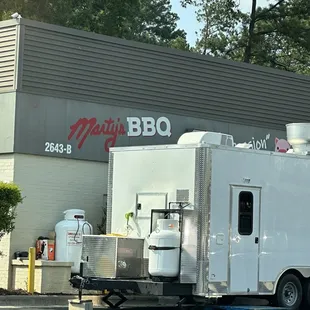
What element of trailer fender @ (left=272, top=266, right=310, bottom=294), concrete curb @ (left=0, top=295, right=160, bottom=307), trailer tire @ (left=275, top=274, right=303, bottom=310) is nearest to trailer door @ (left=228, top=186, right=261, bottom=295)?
trailer tire @ (left=275, top=274, right=303, bottom=310)

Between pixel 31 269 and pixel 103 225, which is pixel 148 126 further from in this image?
pixel 31 269

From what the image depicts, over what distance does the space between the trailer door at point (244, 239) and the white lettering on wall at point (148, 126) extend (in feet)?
20.3

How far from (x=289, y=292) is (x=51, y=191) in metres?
6.29

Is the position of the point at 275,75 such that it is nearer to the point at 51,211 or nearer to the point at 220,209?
the point at 51,211

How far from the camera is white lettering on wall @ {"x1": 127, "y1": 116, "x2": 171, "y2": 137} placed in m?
21.0

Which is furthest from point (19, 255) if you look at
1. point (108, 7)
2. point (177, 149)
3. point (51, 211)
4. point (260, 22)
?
point (260, 22)

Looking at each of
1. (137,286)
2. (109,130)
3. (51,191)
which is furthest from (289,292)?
(109,130)

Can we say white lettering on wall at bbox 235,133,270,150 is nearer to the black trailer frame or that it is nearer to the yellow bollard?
the yellow bollard

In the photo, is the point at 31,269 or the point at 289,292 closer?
the point at 289,292

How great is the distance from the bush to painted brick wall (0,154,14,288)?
1.29 metres

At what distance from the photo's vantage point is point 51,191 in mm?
19578

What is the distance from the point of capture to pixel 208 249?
14578 mm

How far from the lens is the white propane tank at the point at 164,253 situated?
1440 cm

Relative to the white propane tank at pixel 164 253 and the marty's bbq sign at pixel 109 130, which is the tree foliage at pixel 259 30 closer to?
the marty's bbq sign at pixel 109 130
